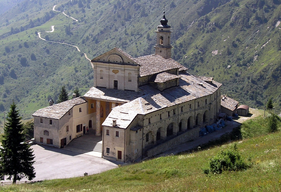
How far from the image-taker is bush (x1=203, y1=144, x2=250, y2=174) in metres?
33.2

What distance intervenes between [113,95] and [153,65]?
989 cm

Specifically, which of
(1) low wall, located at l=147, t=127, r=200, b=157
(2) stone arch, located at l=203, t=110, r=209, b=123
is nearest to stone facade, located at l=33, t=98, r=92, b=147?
(1) low wall, located at l=147, t=127, r=200, b=157

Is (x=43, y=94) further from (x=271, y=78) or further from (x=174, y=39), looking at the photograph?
(x=271, y=78)

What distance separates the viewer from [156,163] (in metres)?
45.9

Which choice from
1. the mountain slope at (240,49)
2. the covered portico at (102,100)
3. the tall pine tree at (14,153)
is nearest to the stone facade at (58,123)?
the covered portico at (102,100)

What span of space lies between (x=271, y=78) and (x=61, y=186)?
110 metres

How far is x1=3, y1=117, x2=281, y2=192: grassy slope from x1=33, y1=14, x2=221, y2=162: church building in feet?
31.5

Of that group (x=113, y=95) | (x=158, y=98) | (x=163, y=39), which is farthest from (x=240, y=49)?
(x=113, y=95)

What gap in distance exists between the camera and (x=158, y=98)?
6194 centimetres

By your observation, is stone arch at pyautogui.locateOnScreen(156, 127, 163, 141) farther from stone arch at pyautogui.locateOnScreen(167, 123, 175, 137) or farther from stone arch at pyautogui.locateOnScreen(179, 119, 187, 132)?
stone arch at pyautogui.locateOnScreen(179, 119, 187, 132)

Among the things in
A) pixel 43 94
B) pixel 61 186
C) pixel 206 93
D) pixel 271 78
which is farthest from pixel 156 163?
pixel 43 94

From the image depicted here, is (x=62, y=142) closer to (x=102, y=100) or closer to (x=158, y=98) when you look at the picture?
(x=102, y=100)

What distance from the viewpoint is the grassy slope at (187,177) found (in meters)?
28.3

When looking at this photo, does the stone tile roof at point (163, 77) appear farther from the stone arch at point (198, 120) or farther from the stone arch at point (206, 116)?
the stone arch at point (206, 116)
